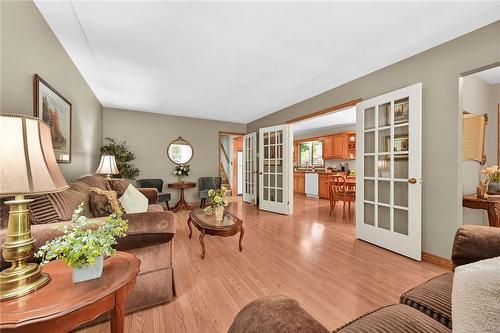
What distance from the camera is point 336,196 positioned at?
14.8ft

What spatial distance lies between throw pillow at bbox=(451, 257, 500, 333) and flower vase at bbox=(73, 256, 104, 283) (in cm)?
130

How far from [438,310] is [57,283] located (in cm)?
168

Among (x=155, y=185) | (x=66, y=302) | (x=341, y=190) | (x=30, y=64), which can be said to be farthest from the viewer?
(x=155, y=185)

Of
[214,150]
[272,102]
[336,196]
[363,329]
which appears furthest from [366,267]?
[214,150]

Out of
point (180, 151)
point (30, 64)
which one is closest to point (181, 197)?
point (180, 151)

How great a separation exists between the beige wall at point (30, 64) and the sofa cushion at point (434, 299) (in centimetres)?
270

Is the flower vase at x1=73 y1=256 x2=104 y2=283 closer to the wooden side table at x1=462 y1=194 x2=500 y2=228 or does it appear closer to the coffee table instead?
the coffee table

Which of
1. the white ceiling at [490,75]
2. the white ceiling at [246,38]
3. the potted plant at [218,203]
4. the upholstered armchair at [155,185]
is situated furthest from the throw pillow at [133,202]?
the white ceiling at [490,75]

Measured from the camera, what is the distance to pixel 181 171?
525cm

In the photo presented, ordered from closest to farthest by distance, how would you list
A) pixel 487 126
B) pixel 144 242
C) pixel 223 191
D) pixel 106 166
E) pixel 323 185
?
pixel 144 242, pixel 223 191, pixel 487 126, pixel 106 166, pixel 323 185

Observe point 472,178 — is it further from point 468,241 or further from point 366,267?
point 468,241

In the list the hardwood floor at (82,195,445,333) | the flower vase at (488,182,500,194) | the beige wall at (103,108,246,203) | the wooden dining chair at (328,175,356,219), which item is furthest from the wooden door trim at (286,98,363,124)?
the beige wall at (103,108,246,203)

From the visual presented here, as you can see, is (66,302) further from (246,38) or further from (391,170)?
(391,170)

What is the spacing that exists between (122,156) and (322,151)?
240 inches
